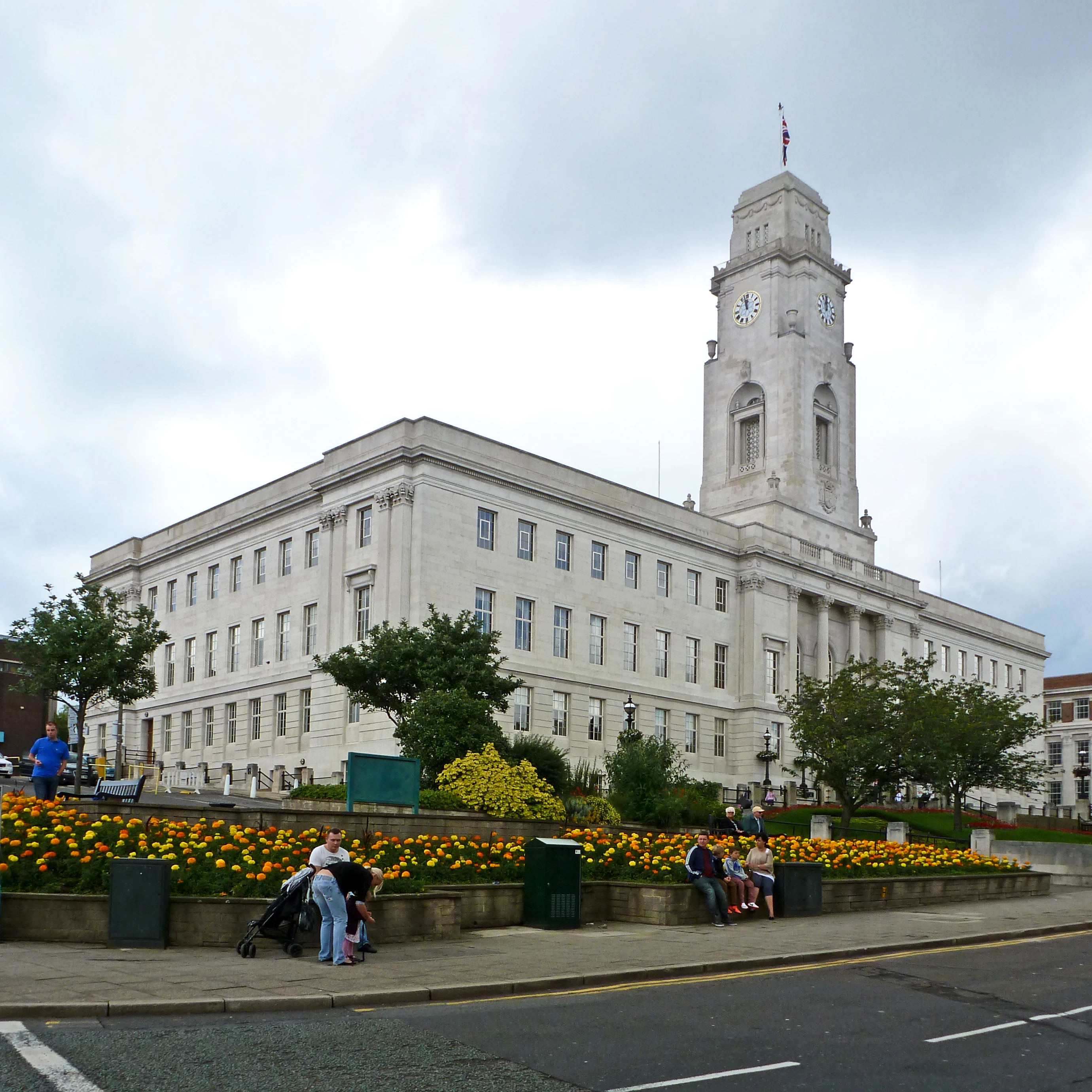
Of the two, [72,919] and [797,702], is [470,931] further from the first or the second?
[797,702]

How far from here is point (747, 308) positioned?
278 ft

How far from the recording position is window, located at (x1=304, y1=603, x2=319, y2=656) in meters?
62.2

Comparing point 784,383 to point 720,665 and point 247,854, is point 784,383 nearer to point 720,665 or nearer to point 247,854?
point 720,665

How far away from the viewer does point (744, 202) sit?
3457 inches

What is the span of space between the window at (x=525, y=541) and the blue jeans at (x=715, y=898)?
3986 cm

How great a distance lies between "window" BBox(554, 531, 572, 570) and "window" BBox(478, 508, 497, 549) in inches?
161

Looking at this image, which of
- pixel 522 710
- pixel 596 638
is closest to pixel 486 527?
pixel 522 710

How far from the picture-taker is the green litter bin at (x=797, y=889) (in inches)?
944

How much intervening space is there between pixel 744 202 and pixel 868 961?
76.4 m

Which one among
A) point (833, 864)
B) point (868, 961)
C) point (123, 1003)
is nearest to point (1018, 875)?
point (833, 864)

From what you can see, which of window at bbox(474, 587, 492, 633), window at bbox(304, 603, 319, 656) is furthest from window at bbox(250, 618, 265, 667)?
window at bbox(474, 587, 492, 633)

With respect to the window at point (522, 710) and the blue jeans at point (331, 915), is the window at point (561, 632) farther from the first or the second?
the blue jeans at point (331, 915)

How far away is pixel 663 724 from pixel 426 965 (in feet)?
175

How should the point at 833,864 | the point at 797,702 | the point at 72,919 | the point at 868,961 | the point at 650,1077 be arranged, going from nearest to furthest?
the point at 650,1077
the point at 72,919
the point at 868,961
the point at 833,864
the point at 797,702
